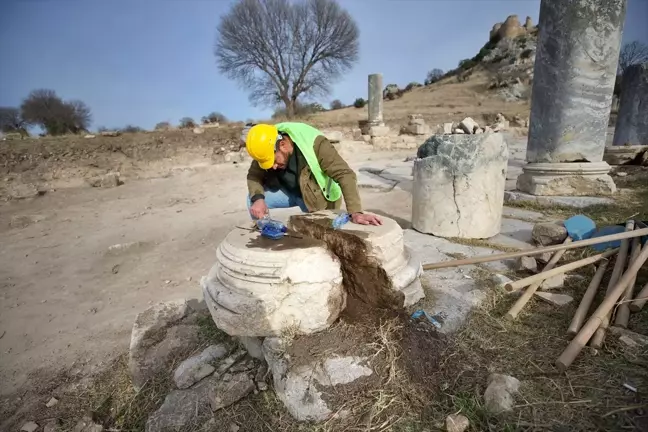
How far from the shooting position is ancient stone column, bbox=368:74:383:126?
1403 centimetres

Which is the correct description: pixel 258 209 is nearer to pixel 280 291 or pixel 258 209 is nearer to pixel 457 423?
pixel 280 291

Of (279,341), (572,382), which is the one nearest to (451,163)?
(572,382)

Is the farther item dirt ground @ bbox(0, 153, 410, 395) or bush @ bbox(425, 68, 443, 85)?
bush @ bbox(425, 68, 443, 85)

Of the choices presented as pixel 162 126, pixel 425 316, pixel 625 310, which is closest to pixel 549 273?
pixel 625 310

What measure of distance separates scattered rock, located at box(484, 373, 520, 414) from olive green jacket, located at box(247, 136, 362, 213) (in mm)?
1289

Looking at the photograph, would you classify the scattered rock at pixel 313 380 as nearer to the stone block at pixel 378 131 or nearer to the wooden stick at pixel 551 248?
the wooden stick at pixel 551 248

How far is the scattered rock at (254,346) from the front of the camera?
199 centimetres

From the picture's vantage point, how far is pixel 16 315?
323 cm

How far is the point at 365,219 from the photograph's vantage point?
7.09ft

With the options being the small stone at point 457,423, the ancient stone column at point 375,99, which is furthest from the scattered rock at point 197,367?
the ancient stone column at point 375,99

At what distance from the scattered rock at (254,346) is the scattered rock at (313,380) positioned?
279 millimetres

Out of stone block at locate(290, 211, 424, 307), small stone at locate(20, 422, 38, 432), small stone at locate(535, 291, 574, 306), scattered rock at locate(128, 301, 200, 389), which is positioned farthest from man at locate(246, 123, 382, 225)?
small stone at locate(20, 422, 38, 432)

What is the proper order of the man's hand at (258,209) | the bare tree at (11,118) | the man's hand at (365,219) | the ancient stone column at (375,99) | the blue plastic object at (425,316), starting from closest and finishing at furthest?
1. the blue plastic object at (425,316)
2. the man's hand at (365,219)
3. the man's hand at (258,209)
4. the ancient stone column at (375,99)
5. the bare tree at (11,118)

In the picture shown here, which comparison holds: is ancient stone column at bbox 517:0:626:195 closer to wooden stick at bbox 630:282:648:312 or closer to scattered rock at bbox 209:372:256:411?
wooden stick at bbox 630:282:648:312
